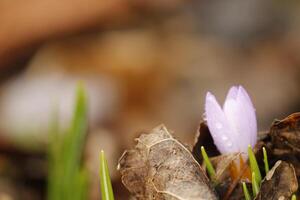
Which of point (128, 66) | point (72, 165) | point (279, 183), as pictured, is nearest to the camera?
point (279, 183)

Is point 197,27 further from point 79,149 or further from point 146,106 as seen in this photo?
point 79,149

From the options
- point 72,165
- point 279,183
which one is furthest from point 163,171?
point 72,165

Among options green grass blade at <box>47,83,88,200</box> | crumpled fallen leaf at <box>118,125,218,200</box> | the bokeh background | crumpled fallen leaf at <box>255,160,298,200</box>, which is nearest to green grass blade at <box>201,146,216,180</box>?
crumpled fallen leaf at <box>118,125,218,200</box>

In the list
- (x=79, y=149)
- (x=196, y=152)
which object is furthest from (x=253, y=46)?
(x=196, y=152)

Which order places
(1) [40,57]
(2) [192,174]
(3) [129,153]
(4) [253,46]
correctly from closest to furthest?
1. (2) [192,174]
2. (3) [129,153]
3. (1) [40,57]
4. (4) [253,46]

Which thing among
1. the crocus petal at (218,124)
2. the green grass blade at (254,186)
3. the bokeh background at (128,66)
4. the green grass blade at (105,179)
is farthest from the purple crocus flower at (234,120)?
the bokeh background at (128,66)

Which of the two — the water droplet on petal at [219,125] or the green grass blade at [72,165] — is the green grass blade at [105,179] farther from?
the green grass blade at [72,165]

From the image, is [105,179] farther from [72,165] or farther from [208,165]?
[72,165]

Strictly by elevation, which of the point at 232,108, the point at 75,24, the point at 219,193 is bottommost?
the point at 219,193
